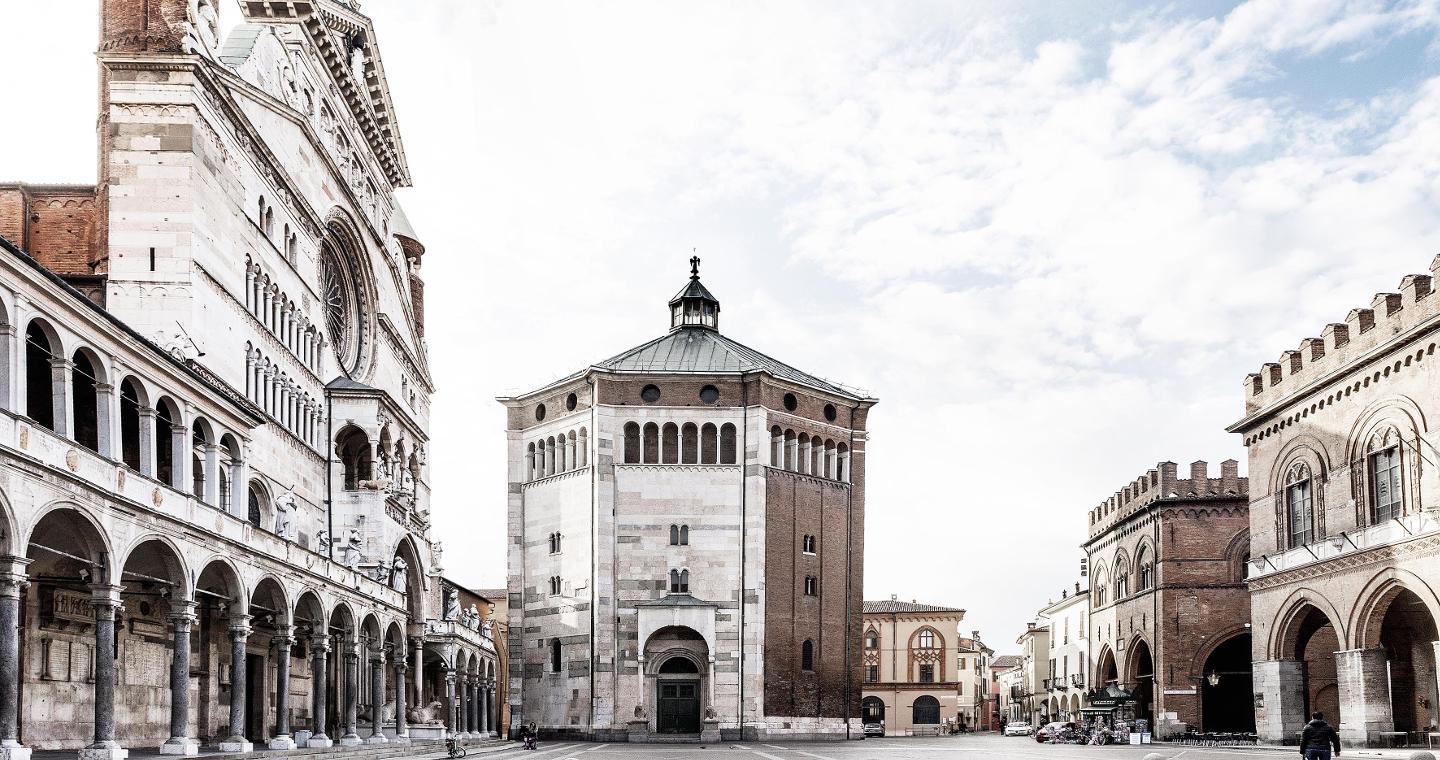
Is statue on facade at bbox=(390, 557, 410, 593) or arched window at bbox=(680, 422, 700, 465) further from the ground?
arched window at bbox=(680, 422, 700, 465)

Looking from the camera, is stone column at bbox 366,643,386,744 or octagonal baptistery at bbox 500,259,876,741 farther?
octagonal baptistery at bbox 500,259,876,741

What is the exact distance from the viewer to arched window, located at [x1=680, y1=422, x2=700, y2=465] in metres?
66.2

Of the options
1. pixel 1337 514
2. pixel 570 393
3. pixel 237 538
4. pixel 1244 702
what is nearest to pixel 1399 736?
pixel 1337 514

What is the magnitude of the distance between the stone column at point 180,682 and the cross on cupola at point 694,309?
4863 cm

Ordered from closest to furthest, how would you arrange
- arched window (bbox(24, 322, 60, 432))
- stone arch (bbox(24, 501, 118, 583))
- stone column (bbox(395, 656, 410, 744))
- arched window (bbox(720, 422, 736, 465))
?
stone arch (bbox(24, 501, 118, 583)), arched window (bbox(24, 322, 60, 432)), stone column (bbox(395, 656, 410, 744)), arched window (bbox(720, 422, 736, 465))

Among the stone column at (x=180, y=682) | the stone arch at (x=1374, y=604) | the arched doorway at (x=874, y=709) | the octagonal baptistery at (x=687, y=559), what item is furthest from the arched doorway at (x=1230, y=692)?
the stone column at (x=180, y=682)

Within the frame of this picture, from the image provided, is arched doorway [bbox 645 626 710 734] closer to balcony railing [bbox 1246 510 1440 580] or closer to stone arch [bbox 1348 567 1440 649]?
balcony railing [bbox 1246 510 1440 580]

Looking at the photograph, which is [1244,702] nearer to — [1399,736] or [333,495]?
[1399,736]

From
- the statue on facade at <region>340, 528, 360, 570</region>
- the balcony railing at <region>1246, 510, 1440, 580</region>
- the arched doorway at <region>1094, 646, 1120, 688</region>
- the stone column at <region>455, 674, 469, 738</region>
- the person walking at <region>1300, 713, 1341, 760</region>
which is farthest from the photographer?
the arched doorway at <region>1094, 646, 1120, 688</region>

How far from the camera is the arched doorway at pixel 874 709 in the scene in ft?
339

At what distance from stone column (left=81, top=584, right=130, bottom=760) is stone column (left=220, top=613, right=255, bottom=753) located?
5.90 m

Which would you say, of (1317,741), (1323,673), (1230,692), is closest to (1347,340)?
(1323,673)

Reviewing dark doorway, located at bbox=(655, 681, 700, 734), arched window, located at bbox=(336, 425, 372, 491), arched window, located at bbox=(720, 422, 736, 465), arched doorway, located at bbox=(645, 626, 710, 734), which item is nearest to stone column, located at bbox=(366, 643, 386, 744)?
arched window, located at bbox=(336, 425, 372, 491)

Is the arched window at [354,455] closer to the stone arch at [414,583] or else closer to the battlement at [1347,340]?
the stone arch at [414,583]
